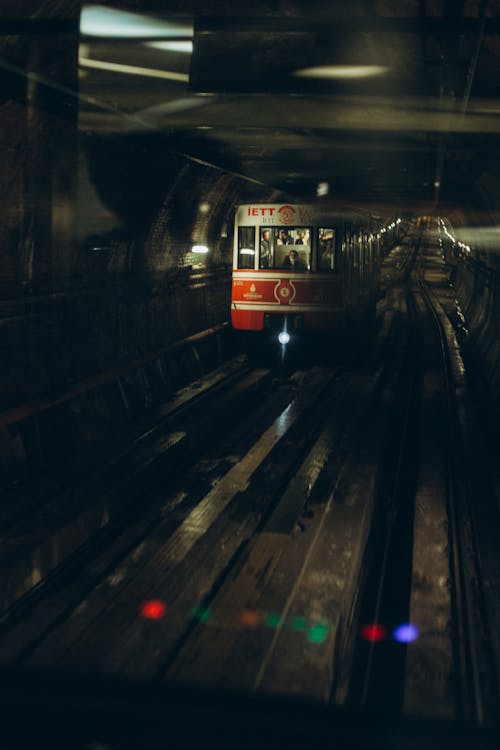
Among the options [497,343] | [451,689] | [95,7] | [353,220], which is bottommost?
[451,689]

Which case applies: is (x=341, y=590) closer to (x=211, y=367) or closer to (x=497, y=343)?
(x=497, y=343)

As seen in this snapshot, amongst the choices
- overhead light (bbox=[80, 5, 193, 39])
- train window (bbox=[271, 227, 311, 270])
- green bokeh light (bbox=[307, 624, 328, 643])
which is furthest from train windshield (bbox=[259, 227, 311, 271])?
green bokeh light (bbox=[307, 624, 328, 643])

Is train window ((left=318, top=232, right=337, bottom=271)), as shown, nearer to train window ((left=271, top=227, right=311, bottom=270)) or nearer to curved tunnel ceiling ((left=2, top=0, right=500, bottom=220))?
train window ((left=271, top=227, right=311, bottom=270))

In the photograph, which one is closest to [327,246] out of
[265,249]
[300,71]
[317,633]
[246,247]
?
[265,249]

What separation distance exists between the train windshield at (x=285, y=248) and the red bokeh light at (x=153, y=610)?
10331mm

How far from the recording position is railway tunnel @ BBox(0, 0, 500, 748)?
5.03 meters

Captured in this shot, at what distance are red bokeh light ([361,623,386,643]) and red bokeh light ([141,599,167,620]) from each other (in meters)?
1.46

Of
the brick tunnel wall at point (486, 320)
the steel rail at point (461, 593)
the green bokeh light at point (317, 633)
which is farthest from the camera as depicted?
the brick tunnel wall at point (486, 320)

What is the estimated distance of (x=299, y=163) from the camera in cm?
1346

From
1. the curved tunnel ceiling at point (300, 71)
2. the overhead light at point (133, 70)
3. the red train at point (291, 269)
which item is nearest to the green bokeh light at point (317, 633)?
the curved tunnel ceiling at point (300, 71)

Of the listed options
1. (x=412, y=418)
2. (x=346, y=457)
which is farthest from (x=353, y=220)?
(x=346, y=457)

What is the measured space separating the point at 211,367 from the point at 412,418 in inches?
213

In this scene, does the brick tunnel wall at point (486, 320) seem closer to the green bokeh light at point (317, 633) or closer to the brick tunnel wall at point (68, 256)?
the brick tunnel wall at point (68, 256)

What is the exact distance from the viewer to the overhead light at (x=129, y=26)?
292 inches
